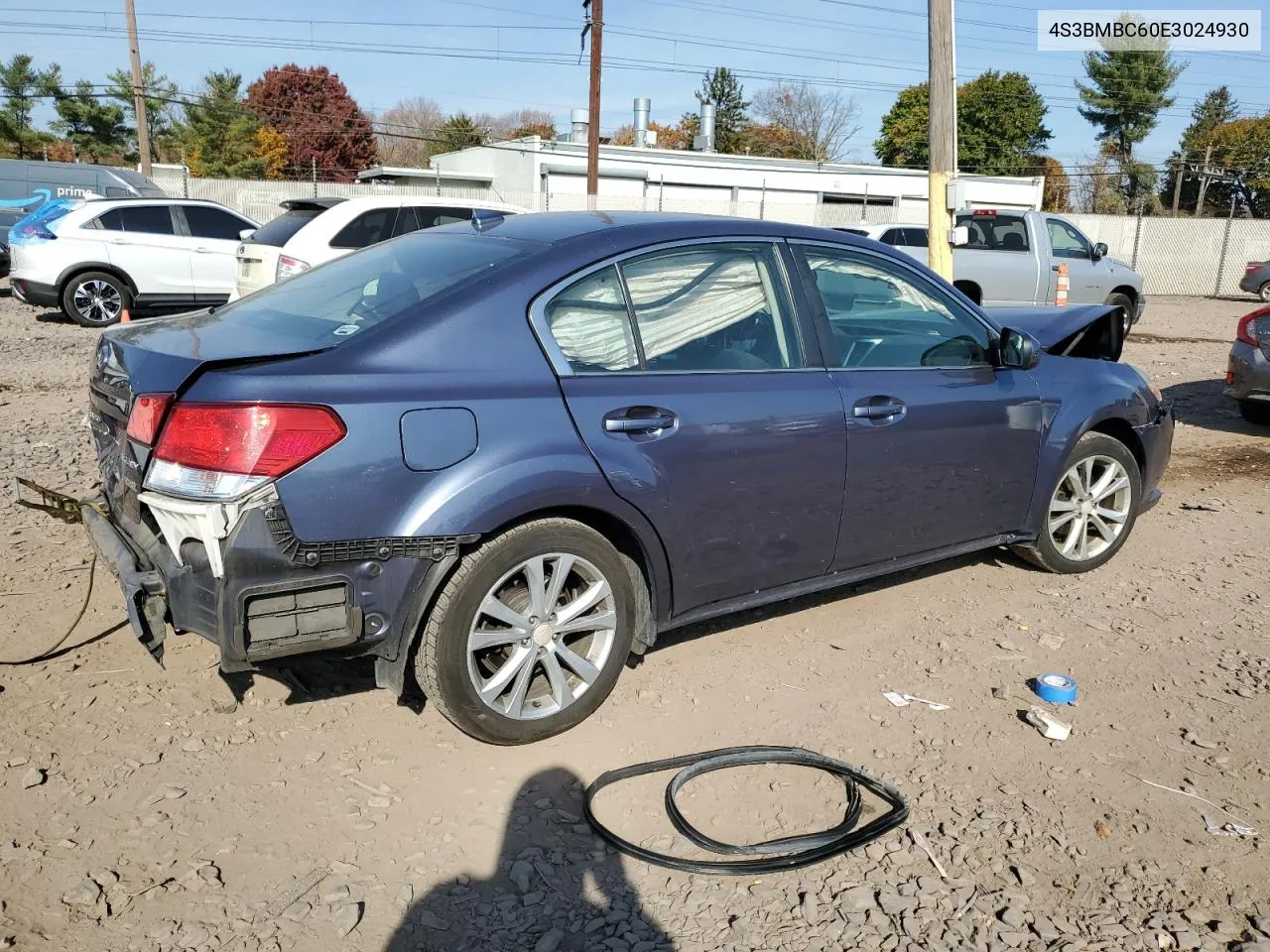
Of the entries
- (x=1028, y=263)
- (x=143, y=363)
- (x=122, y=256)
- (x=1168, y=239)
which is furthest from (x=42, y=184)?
(x=1168, y=239)

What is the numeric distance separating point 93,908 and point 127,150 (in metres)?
62.7

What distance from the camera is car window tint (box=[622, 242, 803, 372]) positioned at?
360cm

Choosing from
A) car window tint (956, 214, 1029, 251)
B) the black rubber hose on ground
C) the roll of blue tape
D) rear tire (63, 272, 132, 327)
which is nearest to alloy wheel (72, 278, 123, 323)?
rear tire (63, 272, 132, 327)

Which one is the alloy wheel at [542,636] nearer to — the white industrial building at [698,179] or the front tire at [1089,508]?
the front tire at [1089,508]

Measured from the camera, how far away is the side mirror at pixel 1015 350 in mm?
4406

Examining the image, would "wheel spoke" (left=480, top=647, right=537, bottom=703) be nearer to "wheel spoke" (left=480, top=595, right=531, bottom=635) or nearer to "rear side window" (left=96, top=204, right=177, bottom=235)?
"wheel spoke" (left=480, top=595, right=531, bottom=635)

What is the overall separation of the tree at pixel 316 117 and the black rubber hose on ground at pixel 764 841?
60.4 metres

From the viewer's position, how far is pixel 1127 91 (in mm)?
56438

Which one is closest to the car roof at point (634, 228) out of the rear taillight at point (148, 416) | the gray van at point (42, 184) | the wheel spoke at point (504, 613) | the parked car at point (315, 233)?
the wheel spoke at point (504, 613)

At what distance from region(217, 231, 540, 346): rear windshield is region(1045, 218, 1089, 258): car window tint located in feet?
44.3

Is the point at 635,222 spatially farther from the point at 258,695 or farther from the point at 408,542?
the point at 258,695

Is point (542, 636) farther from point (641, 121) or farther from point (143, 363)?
point (641, 121)

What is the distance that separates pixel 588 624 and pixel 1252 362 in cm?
707

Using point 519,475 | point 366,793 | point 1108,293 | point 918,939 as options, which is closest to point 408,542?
point 519,475
